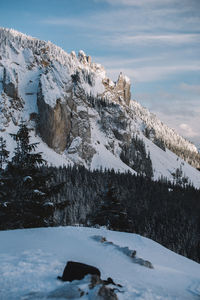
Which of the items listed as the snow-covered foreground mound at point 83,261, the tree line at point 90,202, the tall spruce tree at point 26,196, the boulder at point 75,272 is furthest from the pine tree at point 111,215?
the boulder at point 75,272

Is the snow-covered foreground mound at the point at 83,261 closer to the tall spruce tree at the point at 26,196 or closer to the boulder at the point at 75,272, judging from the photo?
the boulder at the point at 75,272

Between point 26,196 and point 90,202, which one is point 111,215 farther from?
point 90,202

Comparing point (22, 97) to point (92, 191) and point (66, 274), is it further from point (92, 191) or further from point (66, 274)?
point (66, 274)

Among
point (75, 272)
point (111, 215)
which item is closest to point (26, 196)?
point (75, 272)

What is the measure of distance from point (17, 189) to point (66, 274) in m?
11.0

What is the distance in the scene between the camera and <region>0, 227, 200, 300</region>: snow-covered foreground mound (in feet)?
27.5

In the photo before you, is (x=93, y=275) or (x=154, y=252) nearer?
(x=93, y=275)

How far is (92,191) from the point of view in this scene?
393 feet

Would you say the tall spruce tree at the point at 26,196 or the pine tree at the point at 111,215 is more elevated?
the tall spruce tree at the point at 26,196

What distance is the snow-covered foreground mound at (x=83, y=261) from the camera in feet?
27.5

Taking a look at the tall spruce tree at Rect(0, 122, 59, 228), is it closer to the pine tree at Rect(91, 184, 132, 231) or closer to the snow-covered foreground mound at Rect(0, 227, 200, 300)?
the snow-covered foreground mound at Rect(0, 227, 200, 300)

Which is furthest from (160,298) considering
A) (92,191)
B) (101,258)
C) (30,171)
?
(92,191)

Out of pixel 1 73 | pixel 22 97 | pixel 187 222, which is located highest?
pixel 1 73

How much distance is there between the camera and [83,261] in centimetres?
1091
